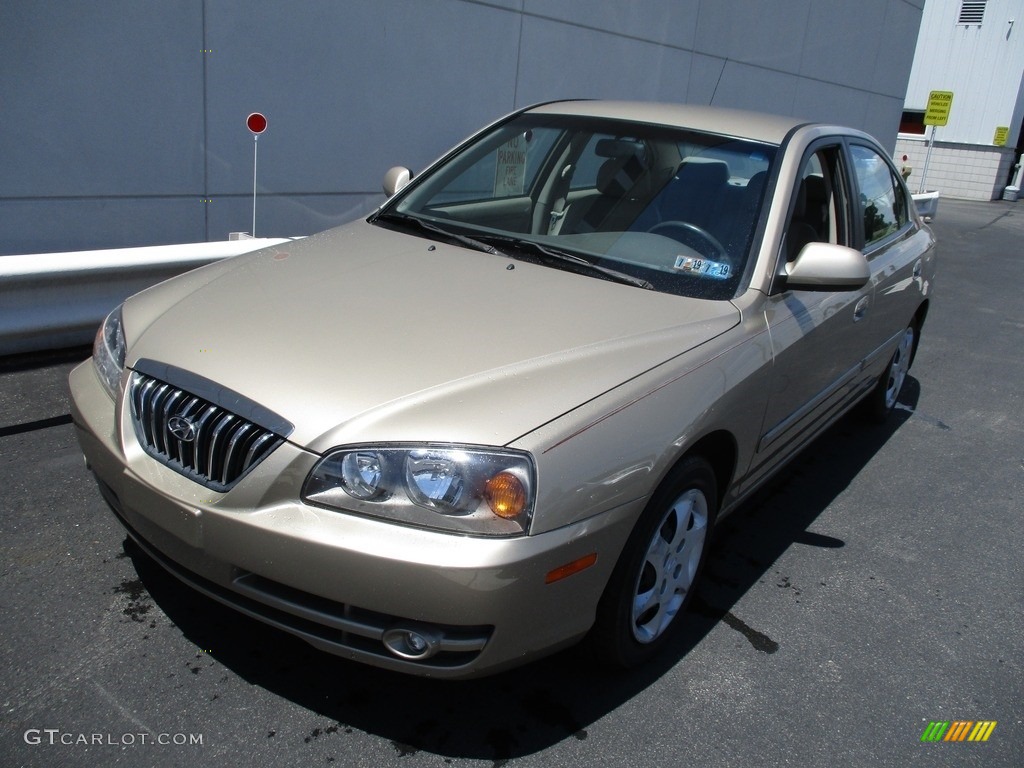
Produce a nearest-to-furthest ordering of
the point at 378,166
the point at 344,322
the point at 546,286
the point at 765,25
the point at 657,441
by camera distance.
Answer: the point at 657,441 → the point at 344,322 → the point at 546,286 → the point at 378,166 → the point at 765,25

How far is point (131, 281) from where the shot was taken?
5.67 meters

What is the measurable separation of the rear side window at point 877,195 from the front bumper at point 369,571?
8.48 feet

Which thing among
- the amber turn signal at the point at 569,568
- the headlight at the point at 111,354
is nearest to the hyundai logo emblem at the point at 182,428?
the headlight at the point at 111,354

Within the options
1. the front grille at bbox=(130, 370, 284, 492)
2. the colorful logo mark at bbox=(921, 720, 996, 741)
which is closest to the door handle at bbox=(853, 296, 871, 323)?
the colorful logo mark at bbox=(921, 720, 996, 741)

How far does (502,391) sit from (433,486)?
352mm

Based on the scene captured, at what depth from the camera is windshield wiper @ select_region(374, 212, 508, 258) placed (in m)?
3.63

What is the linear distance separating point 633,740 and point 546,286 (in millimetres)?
1506

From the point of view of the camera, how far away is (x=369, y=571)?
2281mm

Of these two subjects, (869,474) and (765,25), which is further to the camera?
(765,25)

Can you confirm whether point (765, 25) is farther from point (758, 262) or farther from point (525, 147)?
point (758, 262)

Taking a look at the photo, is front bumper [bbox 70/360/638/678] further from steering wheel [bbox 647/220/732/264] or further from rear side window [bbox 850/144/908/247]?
rear side window [bbox 850/144/908/247]

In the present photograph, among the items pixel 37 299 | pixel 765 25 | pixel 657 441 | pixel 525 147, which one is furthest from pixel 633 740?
pixel 765 25

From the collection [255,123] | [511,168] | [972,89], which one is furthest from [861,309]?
[972,89]

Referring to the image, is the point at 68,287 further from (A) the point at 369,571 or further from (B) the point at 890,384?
(B) the point at 890,384
